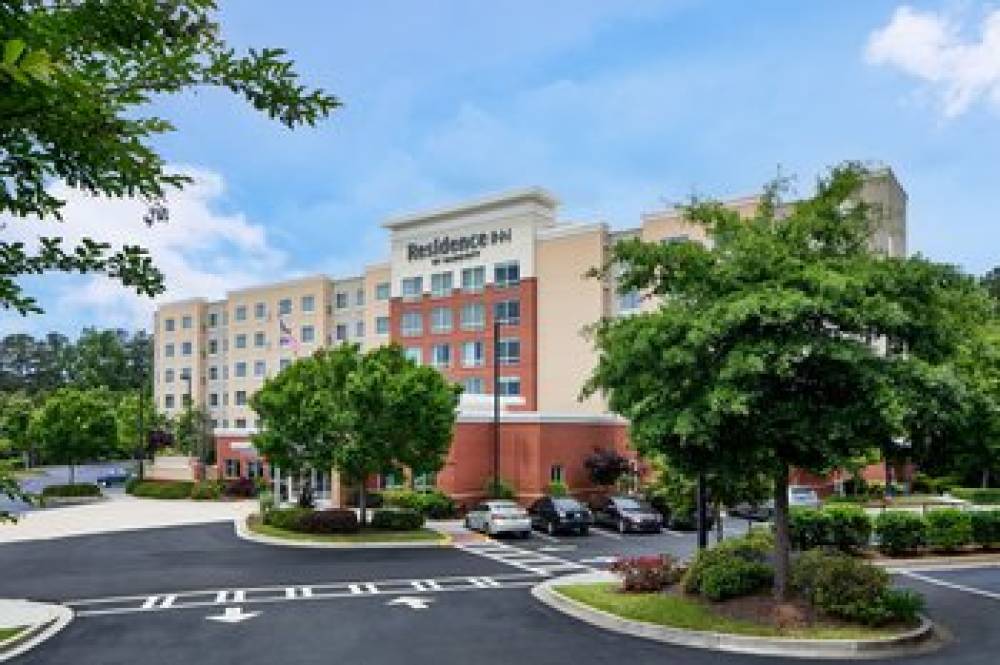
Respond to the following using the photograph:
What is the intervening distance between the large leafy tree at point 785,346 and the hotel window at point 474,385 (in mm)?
49658

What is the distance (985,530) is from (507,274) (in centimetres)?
4257

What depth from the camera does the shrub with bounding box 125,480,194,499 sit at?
60.5 m

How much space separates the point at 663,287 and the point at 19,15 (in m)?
17.4

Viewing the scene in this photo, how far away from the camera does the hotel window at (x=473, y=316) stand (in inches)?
2761

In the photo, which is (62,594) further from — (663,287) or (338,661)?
(663,287)

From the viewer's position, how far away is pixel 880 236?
58.5 meters

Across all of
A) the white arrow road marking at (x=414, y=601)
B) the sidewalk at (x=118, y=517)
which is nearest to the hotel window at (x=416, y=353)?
the sidewalk at (x=118, y=517)

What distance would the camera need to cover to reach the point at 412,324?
75375mm

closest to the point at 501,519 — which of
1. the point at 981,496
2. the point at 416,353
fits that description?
the point at 981,496

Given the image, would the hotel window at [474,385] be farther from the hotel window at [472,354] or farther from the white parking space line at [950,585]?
the white parking space line at [950,585]

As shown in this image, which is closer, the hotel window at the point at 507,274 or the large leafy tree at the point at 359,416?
the large leafy tree at the point at 359,416

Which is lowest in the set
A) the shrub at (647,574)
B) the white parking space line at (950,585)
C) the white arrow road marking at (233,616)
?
the white parking space line at (950,585)

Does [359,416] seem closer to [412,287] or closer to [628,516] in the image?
[628,516]

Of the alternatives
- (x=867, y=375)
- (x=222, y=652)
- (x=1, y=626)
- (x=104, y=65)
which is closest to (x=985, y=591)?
(x=867, y=375)
